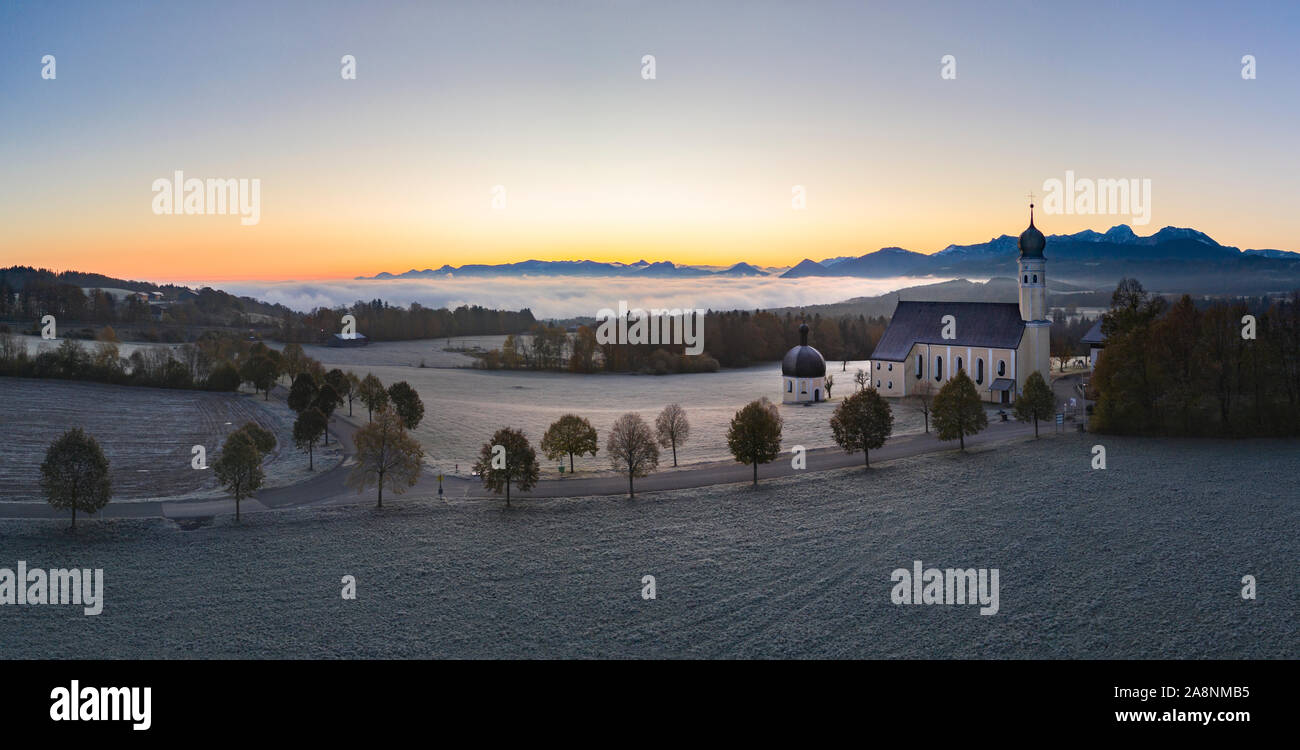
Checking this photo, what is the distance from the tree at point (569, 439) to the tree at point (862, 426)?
1613 centimetres

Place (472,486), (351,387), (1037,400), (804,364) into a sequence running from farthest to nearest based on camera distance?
(804,364), (351,387), (1037,400), (472,486)

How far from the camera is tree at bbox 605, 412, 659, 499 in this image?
45125 millimetres

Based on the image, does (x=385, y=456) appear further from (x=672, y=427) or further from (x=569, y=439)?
(x=672, y=427)

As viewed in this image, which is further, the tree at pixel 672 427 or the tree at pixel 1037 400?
the tree at pixel 1037 400

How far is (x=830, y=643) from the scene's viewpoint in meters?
25.5

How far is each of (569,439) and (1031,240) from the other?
5096 cm

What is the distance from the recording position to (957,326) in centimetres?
7894

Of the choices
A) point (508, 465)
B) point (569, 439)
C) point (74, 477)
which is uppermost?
point (569, 439)

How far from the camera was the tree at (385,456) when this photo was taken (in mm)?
42594

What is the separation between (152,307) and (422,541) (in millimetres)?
149459

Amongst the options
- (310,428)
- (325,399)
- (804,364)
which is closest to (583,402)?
(804,364)

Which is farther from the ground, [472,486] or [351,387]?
[351,387]

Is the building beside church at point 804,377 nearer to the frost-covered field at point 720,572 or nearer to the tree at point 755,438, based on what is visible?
the tree at point 755,438

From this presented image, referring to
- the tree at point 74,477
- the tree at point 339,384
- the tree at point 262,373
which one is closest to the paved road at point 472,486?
the tree at point 74,477
